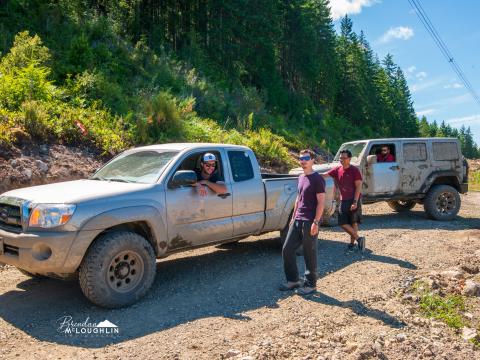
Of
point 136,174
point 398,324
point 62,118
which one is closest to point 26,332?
point 136,174

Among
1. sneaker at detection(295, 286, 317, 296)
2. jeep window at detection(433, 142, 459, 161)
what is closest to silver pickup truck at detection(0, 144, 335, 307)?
sneaker at detection(295, 286, 317, 296)

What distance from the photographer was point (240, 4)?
32875mm

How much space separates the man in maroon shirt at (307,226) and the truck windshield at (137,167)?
189cm

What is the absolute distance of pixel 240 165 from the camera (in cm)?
726

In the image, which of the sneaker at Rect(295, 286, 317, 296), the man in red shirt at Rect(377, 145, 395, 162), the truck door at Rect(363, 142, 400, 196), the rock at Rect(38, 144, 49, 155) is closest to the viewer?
the sneaker at Rect(295, 286, 317, 296)

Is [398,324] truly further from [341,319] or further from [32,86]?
[32,86]

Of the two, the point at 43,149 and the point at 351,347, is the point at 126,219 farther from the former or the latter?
the point at 43,149

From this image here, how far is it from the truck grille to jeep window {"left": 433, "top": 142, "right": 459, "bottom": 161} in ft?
35.0

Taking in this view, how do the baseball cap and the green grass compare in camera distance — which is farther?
the baseball cap

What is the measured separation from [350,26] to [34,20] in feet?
189

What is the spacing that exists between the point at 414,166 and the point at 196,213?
25.8 ft

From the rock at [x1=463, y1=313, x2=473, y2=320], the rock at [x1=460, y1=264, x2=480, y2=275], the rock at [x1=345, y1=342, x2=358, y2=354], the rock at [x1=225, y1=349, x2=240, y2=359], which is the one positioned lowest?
A: the rock at [x1=463, y1=313, x2=473, y2=320]

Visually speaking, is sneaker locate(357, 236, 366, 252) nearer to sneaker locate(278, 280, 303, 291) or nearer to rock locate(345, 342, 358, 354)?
sneaker locate(278, 280, 303, 291)

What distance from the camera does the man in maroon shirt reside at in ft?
19.5
